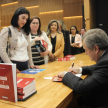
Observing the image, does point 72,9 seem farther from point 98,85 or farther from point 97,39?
point 98,85

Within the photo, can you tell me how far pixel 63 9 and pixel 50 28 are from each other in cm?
554

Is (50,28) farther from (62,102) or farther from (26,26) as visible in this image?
(62,102)

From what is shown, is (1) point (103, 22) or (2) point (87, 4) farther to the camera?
(1) point (103, 22)

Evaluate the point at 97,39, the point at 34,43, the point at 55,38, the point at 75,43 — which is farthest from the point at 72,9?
the point at 97,39

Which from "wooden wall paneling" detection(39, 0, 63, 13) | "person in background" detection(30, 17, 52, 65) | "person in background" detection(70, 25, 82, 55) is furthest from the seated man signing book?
"wooden wall paneling" detection(39, 0, 63, 13)

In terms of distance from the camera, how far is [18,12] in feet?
7.13

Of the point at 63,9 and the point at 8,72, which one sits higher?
the point at 63,9

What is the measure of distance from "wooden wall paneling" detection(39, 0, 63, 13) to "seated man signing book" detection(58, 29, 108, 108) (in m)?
7.81

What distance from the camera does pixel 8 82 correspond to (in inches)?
45.3

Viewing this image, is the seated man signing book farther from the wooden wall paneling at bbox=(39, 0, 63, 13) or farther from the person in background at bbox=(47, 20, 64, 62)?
the wooden wall paneling at bbox=(39, 0, 63, 13)

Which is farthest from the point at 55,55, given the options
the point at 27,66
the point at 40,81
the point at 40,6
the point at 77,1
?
the point at 40,6

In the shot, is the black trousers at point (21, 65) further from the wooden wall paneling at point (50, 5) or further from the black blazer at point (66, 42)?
the wooden wall paneling at point (50, 5)

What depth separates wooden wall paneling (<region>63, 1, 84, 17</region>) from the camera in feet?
27.0

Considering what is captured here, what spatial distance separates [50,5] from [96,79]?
8.43 metres
